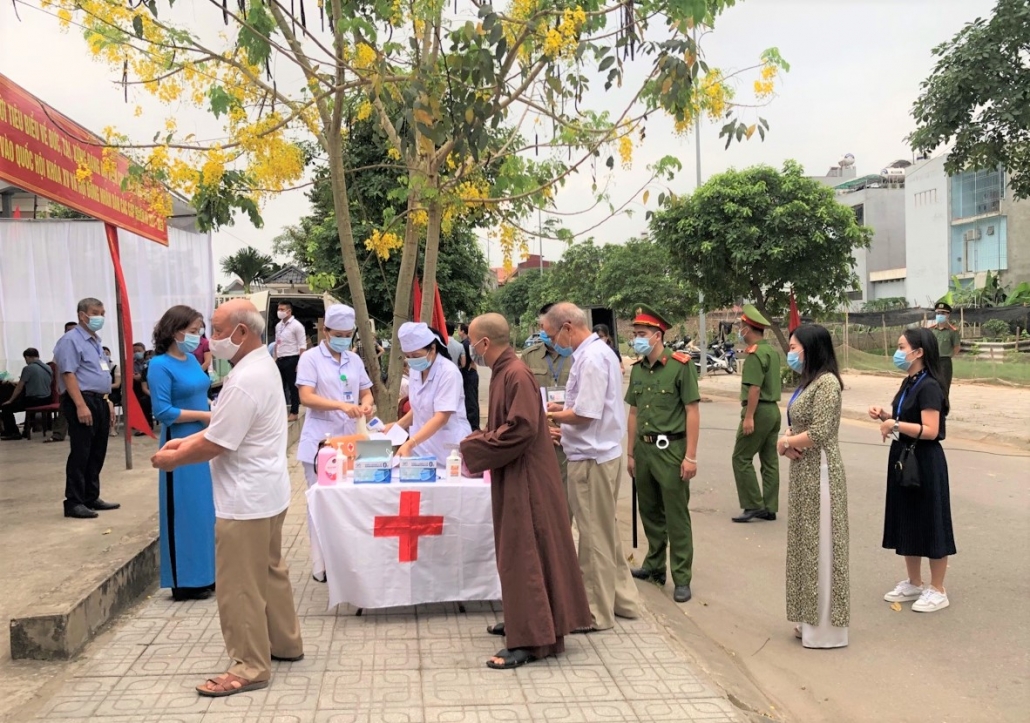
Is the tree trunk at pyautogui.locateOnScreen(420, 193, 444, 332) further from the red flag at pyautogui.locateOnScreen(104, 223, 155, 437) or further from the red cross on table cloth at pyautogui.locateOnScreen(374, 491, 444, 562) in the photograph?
the red flag at pyautogui.locateOnScreen(104, 223, 155, 437)

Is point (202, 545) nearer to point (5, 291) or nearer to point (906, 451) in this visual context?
point (906, 451)

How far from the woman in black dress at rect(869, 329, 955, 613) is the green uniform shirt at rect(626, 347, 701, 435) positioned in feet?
3.82

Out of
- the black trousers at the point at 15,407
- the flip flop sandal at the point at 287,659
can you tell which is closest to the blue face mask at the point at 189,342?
the flip flop sandal at the point at 287,659

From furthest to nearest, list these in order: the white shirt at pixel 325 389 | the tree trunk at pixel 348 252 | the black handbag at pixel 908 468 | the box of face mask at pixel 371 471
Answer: the tree trunk at pixel 348 252 < the white shirt at pixel 325 389 < the black handbag at pixel 908 468 < the box of face mask at pixel 371 471

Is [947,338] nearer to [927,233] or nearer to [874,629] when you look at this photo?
[874,629]

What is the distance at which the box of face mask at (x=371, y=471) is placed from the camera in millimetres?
4977

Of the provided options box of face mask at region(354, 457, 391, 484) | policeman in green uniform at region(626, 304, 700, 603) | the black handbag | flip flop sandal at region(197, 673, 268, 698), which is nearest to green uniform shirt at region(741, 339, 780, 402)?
policeman in green uniform at region(626, 304, 700, 603)

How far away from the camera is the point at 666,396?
5.64m

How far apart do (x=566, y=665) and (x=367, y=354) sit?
3.81 m

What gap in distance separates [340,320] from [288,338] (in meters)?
7.41

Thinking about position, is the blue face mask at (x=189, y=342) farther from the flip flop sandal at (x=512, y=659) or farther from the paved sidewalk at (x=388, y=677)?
the flip flop sandal at (x=512, y=659)

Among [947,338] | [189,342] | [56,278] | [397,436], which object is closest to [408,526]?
[397,436]

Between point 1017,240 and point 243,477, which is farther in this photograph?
point 1017,240

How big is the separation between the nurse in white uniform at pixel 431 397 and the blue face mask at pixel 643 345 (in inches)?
48.4
